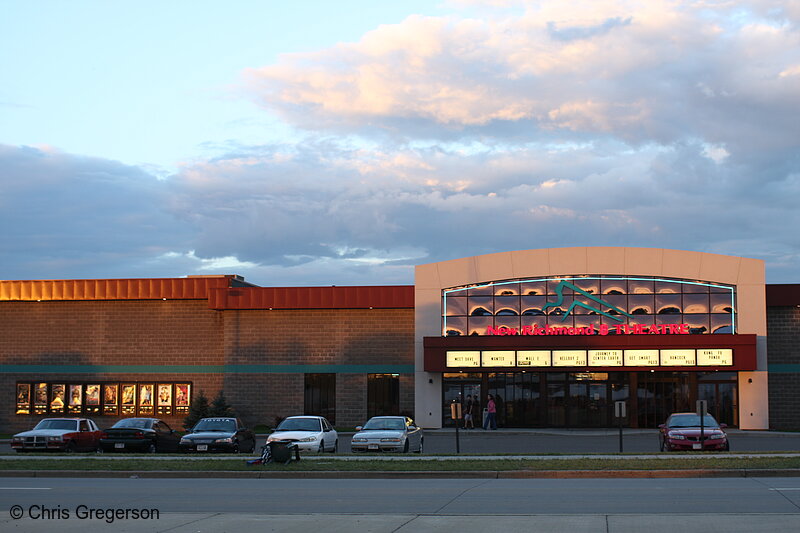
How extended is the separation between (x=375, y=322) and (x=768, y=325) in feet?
63.6

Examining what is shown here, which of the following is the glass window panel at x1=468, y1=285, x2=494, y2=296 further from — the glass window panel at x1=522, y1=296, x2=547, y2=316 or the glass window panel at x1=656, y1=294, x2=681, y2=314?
the glass window panel at x1=656, y1=294, x2=681, y2=314

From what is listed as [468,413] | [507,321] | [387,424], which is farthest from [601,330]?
[387,424]

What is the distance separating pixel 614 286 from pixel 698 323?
433cm

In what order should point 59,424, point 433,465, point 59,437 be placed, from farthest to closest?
point 59,424 → point 59,437 → point 433,465

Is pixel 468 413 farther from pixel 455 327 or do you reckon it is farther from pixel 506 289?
pixel 506 289

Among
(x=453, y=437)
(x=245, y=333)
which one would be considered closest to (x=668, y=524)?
(x=453, y=437)

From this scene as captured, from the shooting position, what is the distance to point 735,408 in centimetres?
4472

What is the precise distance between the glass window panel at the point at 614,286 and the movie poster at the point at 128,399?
974 inches

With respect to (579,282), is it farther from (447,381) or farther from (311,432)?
(311,432)

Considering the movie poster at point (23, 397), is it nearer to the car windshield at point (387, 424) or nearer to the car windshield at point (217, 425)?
the car windshield at point (217, 425)

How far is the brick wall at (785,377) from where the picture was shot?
148 ft

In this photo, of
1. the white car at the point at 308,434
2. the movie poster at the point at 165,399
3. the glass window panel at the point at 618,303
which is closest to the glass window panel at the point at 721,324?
the glass window panel at the point at 618,303

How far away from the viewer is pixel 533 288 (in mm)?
45688
